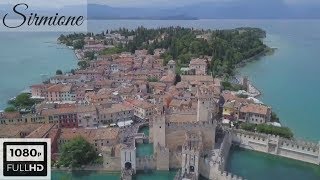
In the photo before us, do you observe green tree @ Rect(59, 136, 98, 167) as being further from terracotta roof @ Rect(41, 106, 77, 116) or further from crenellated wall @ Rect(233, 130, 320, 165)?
crenellated wall @ Rect(233, 130, 320, 165)

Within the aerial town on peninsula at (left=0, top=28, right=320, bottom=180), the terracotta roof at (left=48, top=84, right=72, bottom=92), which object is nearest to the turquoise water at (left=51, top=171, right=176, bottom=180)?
the aerial town on peninsula at (left=0, top=28, right=320, bottom=180)

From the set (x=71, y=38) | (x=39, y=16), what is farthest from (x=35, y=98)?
(x=71, y=38)

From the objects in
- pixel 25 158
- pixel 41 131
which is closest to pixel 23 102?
pixel 41 131

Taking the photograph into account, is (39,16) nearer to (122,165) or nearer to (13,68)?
(122,165)

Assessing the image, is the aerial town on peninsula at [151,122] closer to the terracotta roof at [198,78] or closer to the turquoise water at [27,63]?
the terracotta roof at [198,78]

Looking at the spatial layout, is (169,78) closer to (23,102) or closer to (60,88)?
(60,88)
